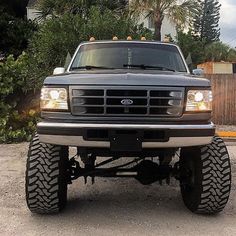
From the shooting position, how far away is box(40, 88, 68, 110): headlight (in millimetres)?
4941

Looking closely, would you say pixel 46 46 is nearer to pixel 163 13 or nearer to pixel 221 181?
pixel 163 13

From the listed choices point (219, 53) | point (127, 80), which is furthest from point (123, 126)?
point (219, 53)

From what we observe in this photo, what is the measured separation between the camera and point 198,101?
16.3 ft

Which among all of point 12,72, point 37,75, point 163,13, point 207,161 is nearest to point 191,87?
point 207,161

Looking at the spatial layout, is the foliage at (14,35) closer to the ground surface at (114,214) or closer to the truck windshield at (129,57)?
the ground surface at (114,214)

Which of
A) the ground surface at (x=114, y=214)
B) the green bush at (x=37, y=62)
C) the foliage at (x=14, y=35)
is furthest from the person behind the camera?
the foliage at (x=14, y=35)

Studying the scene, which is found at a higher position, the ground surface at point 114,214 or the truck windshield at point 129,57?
the truck windshield at point 129,57

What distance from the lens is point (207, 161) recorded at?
17.6 feet

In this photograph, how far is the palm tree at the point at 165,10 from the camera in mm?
19250


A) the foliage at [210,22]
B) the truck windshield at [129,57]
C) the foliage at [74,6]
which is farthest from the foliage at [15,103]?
the foliage at [210,22]

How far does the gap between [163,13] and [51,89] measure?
51.1ft

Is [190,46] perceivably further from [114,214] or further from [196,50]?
[114,214]

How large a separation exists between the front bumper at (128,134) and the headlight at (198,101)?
0.66 ft

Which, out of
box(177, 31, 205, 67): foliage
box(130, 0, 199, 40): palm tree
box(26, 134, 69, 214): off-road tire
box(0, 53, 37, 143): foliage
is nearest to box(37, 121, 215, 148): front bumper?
box(26, 134, 69, 214): off-road tire
